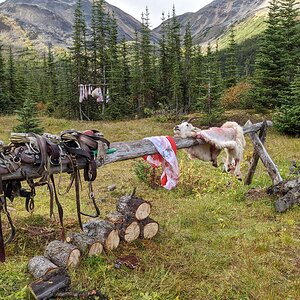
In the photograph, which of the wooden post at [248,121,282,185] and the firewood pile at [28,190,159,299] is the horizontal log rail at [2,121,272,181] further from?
the wooden post at [248,121,282,185]

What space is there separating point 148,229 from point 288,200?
12.1 ft

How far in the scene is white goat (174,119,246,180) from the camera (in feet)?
17.9

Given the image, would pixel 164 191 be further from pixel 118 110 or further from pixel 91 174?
pixel 118 110

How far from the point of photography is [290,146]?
49.0ft

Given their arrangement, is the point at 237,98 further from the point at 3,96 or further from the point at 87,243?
the point at 87,243

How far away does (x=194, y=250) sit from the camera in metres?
5.48

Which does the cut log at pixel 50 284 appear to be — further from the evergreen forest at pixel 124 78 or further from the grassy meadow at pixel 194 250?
the evergreen forest at pixel 124 78

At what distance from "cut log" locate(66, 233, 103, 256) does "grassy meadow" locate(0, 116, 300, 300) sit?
117 millimetres

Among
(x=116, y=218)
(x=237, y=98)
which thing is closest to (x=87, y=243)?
(x=116, y=218)

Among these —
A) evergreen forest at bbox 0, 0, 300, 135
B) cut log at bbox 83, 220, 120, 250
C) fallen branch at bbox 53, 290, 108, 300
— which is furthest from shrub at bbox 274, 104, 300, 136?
fallen branch at bbox 53, 290, 108, 300

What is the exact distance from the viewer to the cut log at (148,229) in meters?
5.69

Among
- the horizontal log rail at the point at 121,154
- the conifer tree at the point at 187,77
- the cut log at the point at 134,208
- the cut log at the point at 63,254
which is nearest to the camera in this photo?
the horizontal log rail at the point at 121,154

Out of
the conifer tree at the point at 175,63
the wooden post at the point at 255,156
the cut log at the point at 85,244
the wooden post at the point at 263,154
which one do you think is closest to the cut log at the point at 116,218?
Answer: the cut log at the point at 85,244

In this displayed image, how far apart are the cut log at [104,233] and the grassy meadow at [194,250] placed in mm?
177
